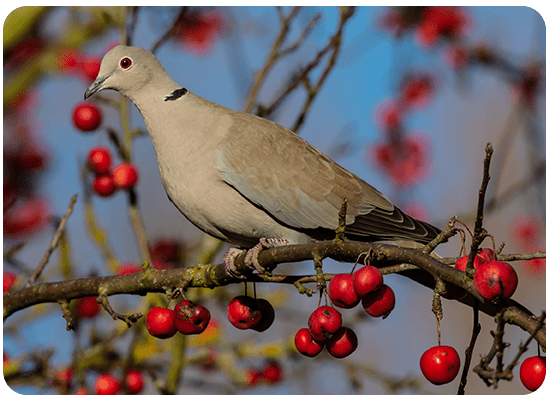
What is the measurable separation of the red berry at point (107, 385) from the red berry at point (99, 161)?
3.41ft

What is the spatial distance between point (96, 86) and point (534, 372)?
2.27 m

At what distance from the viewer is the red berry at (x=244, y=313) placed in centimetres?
202

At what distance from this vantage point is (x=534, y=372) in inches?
56.9

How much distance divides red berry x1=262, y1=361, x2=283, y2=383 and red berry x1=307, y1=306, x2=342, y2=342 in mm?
1378

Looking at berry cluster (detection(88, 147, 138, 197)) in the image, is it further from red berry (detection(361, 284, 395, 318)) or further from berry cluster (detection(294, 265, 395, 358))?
red berry (detection(361, 284, 395, 318))

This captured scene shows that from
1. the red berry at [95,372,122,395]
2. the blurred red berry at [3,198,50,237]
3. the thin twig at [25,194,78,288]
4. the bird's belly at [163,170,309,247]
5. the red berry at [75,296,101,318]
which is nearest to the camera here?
the thin twig at [25,194,78,288]

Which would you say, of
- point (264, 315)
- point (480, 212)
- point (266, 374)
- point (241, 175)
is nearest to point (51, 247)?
point (241, 175)

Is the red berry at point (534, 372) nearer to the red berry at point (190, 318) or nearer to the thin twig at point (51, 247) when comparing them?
the red berry at point (190, 318)

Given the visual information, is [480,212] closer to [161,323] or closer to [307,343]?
[307,343]

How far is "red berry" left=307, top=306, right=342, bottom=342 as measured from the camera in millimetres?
1736

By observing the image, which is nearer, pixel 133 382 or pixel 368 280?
pixel 368 280

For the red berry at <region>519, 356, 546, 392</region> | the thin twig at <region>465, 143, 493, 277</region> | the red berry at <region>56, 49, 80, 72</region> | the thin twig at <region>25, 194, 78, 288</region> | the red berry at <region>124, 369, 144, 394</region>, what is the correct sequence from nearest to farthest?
the thin twig at <region>465, 143, 493, 277</region> < the red berry at <region>519, 356, 546, 392</region> < the thin twig at <region>25, 194, 78, 288</region> < the red berry at <region>124, 369, 144, 394</region> < the red berry at <region>56, 49, 80, 72</region>

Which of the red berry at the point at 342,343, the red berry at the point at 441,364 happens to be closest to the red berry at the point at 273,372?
the red berry at the point at 342,343

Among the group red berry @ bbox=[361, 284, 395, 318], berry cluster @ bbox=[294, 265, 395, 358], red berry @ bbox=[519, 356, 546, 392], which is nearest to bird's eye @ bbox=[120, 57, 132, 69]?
berry cluster @ bbox=[294, 265, 395, 358]
